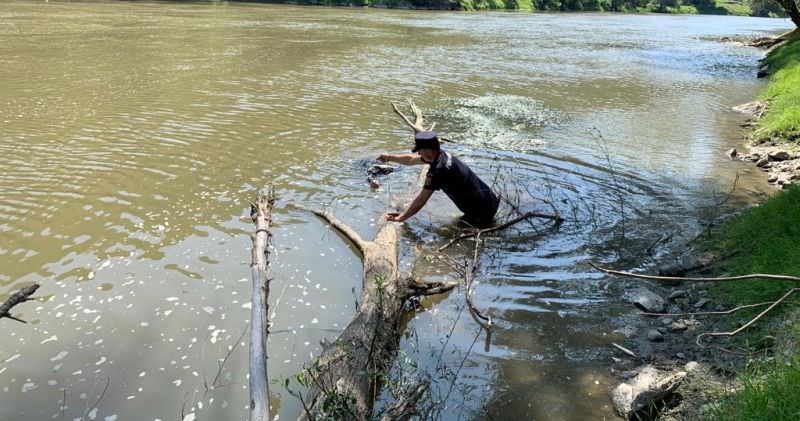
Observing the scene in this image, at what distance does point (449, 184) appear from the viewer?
778 cm

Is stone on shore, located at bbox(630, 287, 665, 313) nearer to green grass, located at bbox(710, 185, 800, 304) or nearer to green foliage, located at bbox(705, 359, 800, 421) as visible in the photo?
green grass, located at bbox(710, 185, 800, 304)

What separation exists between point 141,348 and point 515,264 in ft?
14.0

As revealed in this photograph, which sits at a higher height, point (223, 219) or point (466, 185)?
point (466, 185)

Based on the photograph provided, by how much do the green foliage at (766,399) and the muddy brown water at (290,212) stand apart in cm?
96

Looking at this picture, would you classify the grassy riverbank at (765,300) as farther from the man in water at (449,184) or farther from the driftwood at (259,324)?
the driftwood at (259,324)

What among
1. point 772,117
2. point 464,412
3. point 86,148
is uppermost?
point 772,117

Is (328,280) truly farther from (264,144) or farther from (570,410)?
(264,144)

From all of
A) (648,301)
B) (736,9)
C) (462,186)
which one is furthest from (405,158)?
(736,9)

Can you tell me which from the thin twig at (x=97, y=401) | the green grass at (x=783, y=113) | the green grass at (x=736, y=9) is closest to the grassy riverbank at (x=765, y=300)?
the thin twig at (x=97, y=401)

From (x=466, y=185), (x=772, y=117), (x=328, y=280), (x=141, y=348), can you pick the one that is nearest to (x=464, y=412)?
(x=328, y=280)

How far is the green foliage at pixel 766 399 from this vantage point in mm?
3475

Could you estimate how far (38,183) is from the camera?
9000 mm

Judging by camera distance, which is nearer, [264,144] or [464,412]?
[464,412]

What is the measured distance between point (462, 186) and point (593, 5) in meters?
94.7
